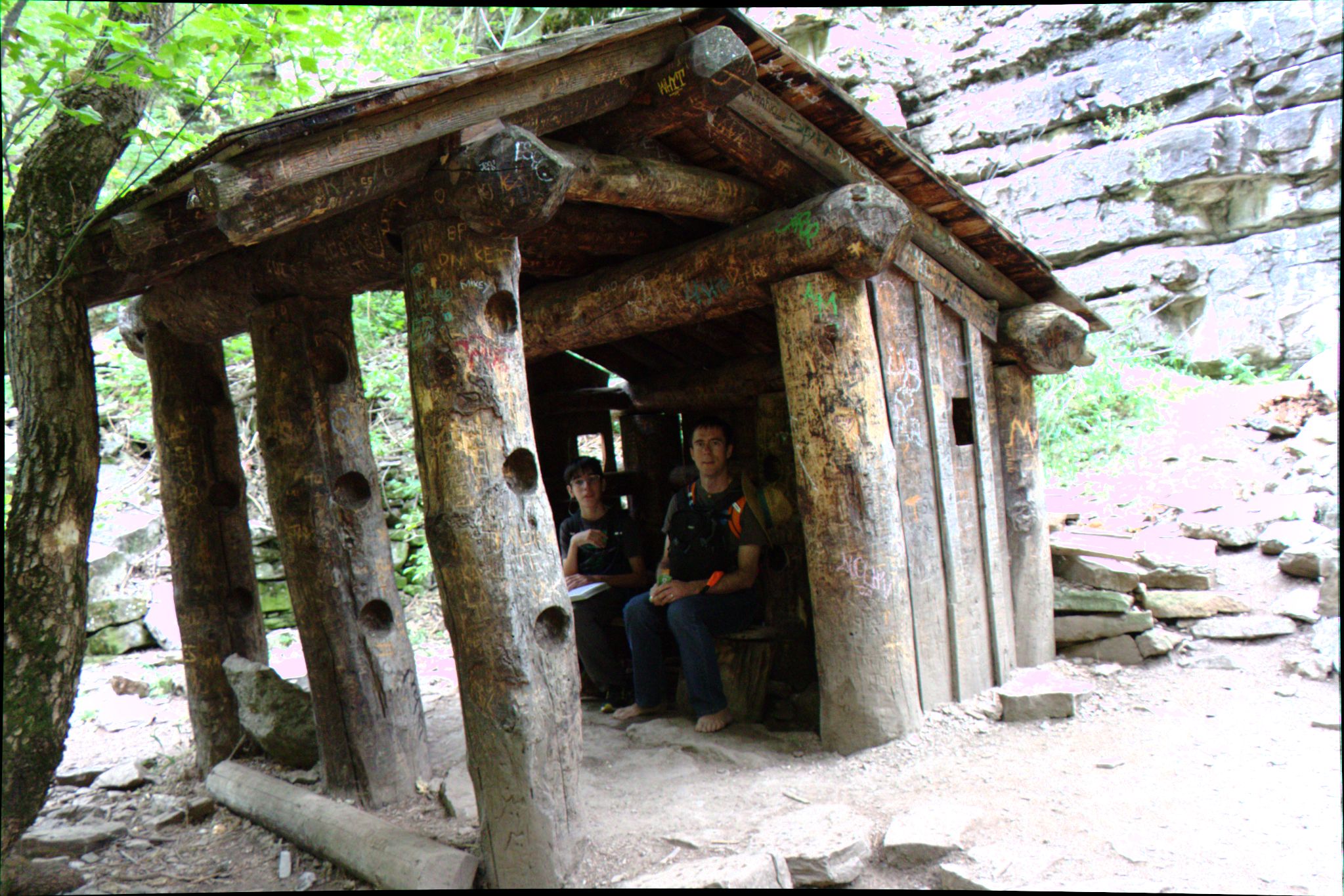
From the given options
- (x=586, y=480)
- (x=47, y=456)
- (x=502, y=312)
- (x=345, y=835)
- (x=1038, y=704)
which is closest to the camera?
(x=502, y=312)

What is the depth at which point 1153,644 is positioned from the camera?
5.92 m

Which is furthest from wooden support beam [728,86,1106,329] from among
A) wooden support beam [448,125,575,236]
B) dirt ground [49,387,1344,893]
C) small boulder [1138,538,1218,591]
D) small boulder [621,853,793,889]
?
small boulder [621,853,793,889]

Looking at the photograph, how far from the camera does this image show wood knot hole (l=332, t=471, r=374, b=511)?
4.75 metres

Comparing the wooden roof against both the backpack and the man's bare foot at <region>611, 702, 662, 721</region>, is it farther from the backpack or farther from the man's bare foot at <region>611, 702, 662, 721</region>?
the man's bare foot at <region>611, 702, 662, 721</region>

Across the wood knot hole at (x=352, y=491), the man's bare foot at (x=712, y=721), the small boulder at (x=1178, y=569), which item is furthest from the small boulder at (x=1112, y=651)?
the wood knot hole at (x=352, y=491)

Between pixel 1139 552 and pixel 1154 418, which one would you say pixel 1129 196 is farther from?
pixel 1139 552

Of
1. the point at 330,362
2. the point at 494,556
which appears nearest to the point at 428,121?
the point at 494,556

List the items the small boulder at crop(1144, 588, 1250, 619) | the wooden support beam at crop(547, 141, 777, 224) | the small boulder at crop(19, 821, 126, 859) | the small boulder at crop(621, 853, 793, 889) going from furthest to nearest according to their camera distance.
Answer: the small boulder at crop(1144, 588, 1250, 619) → the small boulder at crop(19, 821, 126, 859) → the wooden support beam at crop(547, 141, 777, 224) → the small boulder at crop(621, 853, 793, 889)

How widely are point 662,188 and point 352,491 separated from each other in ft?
7.30

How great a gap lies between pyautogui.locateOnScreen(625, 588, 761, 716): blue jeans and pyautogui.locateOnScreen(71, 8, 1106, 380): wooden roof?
2.02m

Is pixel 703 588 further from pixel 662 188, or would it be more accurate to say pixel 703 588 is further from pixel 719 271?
pixel 662 188

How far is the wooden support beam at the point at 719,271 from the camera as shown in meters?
4.54

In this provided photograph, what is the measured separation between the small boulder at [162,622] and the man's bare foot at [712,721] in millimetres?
5933

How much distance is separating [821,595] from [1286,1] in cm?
1294
